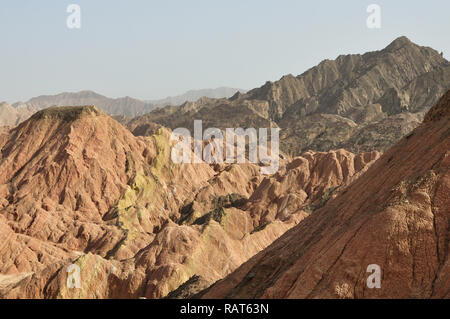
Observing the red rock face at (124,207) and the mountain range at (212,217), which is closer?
the mountain range at (212,217)

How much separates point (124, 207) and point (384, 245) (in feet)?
209

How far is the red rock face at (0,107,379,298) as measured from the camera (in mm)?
48656

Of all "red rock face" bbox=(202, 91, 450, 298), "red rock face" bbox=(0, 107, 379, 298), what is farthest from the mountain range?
"red rock face" bbox=(0, 107, 379, 298)

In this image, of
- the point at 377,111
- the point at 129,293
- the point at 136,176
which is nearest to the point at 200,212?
the point at 136,176

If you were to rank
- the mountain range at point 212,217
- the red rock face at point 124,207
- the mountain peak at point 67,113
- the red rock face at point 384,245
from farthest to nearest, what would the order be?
the mountain peak at point 67,113, the red rock face at point 124,207, the mountain range at point 212,217, the red rock face at point 384,245

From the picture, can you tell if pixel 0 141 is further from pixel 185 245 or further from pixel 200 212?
pixel 185 245

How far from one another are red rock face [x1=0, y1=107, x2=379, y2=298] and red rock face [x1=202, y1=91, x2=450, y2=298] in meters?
12.5

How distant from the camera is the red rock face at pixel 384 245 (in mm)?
22141

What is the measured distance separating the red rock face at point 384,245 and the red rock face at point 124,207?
1247cm

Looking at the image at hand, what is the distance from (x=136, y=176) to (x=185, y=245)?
39.7 metres

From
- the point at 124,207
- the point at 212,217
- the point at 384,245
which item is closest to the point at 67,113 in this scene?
the point at 124,207

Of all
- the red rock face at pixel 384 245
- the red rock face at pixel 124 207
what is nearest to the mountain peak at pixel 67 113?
the red rock face at pixel 124 207

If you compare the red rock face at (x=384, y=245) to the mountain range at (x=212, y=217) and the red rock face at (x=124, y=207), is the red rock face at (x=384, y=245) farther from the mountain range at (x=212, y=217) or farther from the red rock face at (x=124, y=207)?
the red rock face at (x=124, y=207)
